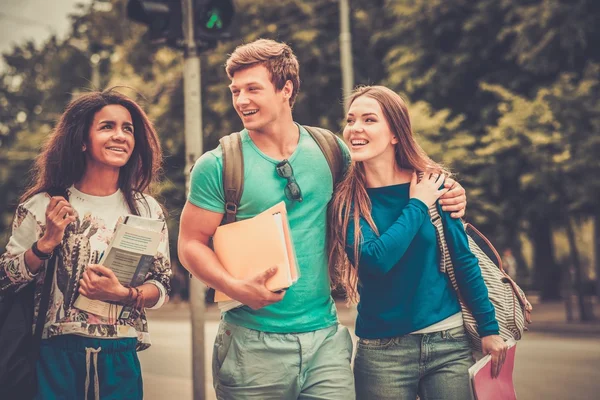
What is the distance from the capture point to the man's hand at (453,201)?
129 inches

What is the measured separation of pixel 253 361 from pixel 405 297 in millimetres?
638

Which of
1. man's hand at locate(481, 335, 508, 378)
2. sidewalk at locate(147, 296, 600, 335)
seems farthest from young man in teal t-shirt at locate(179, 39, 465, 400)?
sidewalk at locate(147, 296, 600, 335)

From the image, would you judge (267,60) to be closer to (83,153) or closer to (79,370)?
(83,153)

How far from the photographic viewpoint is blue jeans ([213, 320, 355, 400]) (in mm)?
3066

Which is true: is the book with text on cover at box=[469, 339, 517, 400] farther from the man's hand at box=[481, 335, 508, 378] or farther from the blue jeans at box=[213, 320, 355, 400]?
the blue jeans at box=[213, 320, 355, 400]

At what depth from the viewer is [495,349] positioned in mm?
3189

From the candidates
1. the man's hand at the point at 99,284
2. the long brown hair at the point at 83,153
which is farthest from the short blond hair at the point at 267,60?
the man's hand at the point at 99,284

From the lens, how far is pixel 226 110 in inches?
768

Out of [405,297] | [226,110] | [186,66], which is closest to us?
[405,297]

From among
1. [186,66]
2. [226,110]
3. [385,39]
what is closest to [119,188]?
[186,66]

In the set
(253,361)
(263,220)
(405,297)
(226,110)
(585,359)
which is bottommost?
(585,359)

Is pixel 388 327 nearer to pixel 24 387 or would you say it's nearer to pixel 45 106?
pixel 24 387

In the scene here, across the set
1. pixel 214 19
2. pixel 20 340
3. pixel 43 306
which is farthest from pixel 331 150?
pixel 214 19

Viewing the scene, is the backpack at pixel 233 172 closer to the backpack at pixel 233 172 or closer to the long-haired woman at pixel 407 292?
the backpack at pixel 233 172
